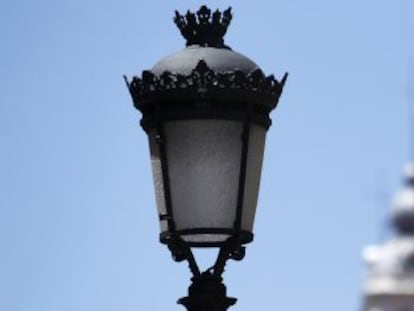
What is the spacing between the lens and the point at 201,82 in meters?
7.70

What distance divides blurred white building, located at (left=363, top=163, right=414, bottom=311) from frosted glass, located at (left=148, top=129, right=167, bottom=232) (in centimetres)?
176

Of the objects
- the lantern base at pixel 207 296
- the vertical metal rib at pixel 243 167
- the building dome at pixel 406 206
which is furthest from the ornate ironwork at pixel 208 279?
the building dome at pixel 406 206

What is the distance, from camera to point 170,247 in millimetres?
7738

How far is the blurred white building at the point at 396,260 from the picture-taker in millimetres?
4750

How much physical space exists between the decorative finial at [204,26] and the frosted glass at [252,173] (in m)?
0.70

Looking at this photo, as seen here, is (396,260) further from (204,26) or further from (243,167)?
(204,26)

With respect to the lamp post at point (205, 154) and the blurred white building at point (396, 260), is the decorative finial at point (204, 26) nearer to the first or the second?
the lamp post at point (205, 154)

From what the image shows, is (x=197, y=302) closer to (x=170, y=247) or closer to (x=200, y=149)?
(x=170, y=247)

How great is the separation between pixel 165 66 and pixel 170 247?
43.6 inches

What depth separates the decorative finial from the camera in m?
8.30

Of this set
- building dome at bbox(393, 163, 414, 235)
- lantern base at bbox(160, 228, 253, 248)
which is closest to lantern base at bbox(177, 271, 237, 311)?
lantern base at bbox(160, 228, 253, 248)

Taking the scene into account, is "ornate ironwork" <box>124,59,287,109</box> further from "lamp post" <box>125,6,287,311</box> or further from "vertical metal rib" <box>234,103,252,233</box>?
"vertical metal rib" <box>234,103,252,233</box>

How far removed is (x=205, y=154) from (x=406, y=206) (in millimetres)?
2863

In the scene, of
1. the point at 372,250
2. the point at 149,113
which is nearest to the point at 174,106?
the point at 149,113
